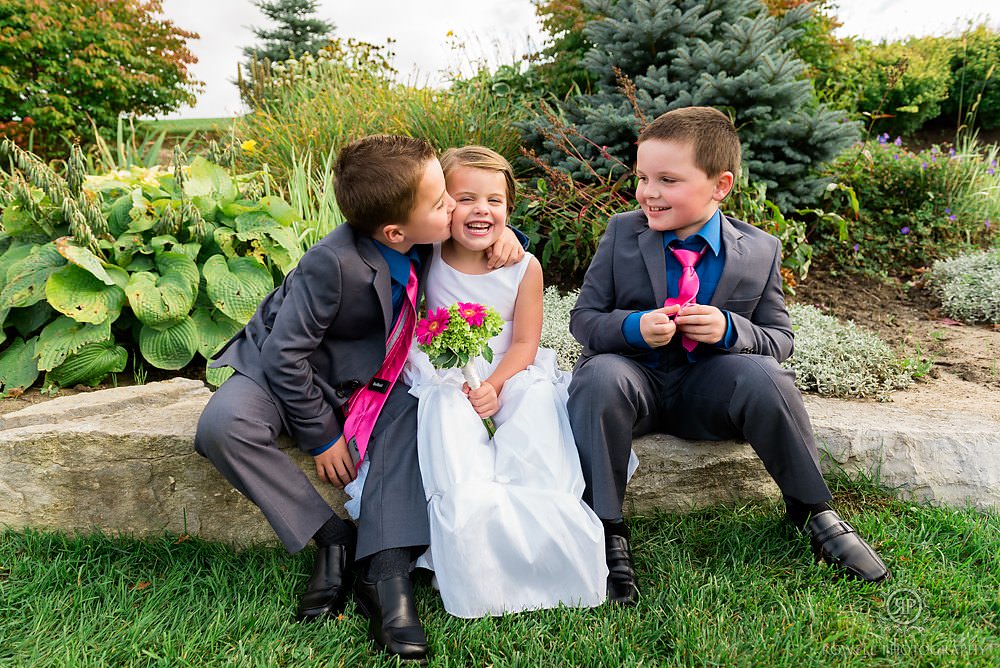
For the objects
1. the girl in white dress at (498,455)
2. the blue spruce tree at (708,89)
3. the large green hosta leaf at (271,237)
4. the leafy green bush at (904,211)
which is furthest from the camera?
the leafy green bush at (904,211)

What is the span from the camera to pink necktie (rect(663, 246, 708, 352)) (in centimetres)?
242

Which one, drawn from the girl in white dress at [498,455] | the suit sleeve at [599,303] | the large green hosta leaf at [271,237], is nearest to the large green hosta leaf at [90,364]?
the large green hosta leaf at [271,237]

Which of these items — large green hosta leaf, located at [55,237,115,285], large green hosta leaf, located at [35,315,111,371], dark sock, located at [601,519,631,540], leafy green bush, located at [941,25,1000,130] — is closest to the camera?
dark sock, located at [601,519,631,540]

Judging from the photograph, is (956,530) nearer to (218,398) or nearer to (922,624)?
(922,624)

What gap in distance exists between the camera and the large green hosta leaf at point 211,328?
3.40 m

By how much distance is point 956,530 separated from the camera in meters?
2.44

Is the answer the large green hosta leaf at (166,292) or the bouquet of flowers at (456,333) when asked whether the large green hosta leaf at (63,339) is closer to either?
the large green hosta leaf at (166,292)

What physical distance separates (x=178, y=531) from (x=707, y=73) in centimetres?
391

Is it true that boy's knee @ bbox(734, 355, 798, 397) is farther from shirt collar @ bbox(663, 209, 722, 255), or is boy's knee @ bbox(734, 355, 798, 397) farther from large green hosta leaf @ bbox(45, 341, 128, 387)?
large green hosta leaf @ bbox(45, 341, 128, 387)

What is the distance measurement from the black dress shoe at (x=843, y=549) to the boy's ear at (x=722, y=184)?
109 centimetres

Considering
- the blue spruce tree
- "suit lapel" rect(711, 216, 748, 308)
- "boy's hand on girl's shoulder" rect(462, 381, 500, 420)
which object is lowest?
"boy's hand on girl's shoulder" rect(462, 381, 500, 420)

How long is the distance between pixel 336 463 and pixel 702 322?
4.09 feet

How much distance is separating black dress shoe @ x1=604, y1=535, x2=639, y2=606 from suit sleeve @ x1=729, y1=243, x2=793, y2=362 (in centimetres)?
73

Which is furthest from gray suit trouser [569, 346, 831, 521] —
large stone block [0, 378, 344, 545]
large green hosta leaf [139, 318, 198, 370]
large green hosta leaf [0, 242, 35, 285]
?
large green hosta leaf [0, 242, 35, 285]
